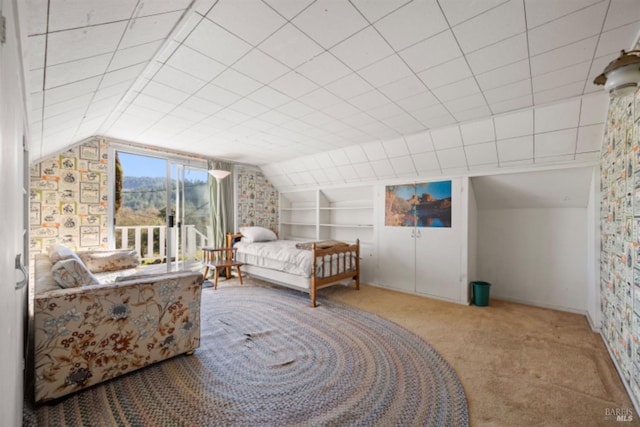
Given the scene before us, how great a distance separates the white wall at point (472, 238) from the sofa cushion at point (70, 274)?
4.02m

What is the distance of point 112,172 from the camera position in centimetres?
379

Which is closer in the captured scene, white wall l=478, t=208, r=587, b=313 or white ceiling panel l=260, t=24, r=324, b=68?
white ceiling panel l=260, t=24, r=324, b=68

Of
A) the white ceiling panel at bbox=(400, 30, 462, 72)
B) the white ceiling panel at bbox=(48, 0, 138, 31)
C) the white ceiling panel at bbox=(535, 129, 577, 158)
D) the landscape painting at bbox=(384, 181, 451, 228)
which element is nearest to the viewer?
the white ceiling panel at bbox=(48, 0, 138, 31)

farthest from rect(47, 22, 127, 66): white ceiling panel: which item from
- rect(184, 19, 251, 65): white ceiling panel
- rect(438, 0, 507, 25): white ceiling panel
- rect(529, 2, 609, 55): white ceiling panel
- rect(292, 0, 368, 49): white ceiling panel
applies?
rect(529, 2, 609, 55): white ceiling panel

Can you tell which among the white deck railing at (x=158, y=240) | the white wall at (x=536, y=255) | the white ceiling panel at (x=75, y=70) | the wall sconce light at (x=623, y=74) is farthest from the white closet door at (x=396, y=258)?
the white ceiling panel at (x=75, y=70)

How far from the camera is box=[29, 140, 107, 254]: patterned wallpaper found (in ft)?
10.6

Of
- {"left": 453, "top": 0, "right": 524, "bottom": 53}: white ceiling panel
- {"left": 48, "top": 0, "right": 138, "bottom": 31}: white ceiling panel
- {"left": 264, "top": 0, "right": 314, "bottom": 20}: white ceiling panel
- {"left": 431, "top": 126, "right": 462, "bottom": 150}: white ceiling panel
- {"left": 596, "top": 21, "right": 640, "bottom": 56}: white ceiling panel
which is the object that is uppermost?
{"left": 264, "top": 0, "right": 314, "bottom": 20}: white ceiling panel

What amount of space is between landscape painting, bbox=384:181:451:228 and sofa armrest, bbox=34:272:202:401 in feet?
9.95

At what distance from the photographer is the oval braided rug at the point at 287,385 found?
156 cm

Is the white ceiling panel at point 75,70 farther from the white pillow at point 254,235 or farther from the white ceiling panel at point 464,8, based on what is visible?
the white pillow at point 254,235

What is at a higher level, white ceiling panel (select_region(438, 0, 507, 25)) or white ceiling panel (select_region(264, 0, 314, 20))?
white ceiling panel (select_region(264, 0, 314, 20))

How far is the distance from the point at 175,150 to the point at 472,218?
15.5 ft

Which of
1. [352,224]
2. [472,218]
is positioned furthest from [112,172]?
[472,218]

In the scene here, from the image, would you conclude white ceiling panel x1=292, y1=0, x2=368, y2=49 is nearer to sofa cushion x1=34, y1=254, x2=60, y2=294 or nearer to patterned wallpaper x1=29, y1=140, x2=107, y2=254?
sofa cushion x1=34, y1=254, x2=60, y2=294
